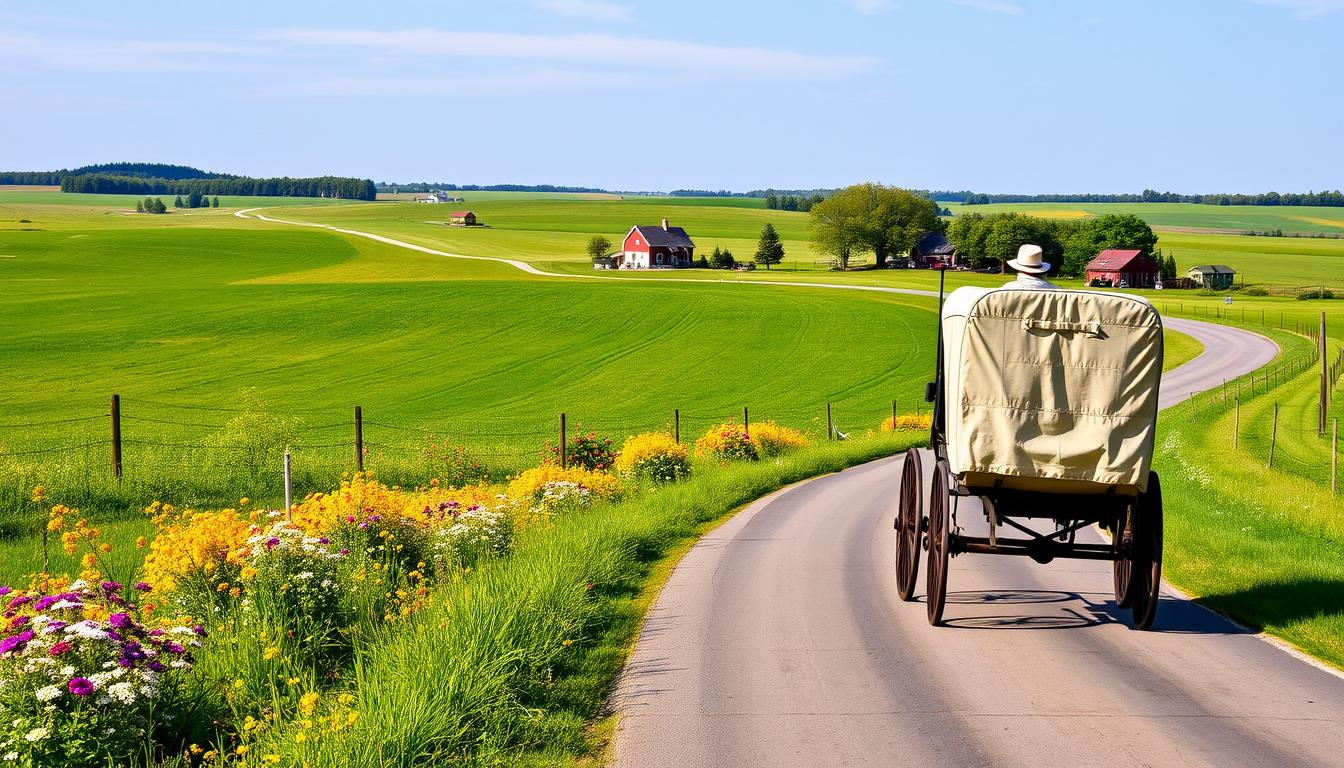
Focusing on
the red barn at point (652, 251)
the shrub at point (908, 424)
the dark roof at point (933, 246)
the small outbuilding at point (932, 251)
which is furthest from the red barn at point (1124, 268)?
the shrub at point (908, 424)

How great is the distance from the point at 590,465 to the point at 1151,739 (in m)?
15.9

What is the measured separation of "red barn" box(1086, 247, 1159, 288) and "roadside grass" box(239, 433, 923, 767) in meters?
111

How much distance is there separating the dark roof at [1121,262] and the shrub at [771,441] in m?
96.8

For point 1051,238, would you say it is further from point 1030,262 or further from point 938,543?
point 938,543

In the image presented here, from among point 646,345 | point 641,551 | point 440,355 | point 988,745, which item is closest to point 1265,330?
point 646,345

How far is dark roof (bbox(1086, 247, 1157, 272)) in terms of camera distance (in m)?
118

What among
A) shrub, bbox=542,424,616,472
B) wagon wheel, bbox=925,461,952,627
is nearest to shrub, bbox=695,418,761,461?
shrub, bbox=542,424,616,472

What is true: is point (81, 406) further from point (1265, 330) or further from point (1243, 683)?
point (1265, 330)

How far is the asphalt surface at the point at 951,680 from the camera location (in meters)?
7.62

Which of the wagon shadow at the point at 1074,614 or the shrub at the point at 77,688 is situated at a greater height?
the shrub at the point at 77,688

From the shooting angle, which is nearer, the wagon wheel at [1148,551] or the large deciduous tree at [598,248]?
the wagon wheel at [1148,551]

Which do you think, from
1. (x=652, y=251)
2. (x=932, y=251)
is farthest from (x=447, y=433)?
(x=932, y=251)

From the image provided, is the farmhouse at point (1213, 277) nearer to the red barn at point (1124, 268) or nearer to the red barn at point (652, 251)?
the red barn at point (1124, 268)

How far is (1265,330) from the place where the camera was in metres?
76.8
